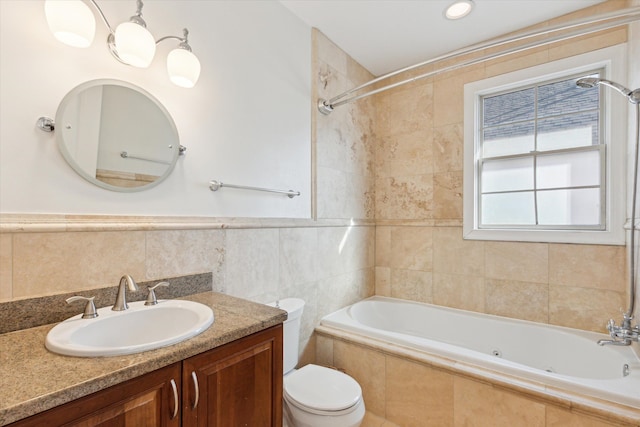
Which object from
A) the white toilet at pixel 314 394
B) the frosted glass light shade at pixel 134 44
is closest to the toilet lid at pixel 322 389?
the white toilet at pixel 314 394

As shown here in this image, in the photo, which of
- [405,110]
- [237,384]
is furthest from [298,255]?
[405,110]

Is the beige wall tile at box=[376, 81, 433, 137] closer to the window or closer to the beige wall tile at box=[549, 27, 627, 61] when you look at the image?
the window

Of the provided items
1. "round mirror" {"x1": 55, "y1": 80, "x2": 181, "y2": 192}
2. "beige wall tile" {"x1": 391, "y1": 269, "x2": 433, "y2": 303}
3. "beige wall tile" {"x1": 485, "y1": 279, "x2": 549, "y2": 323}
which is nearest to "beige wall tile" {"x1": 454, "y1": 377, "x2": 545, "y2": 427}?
"beige wall tile" {"x1": 485, "y1": 279, "x2": 549, "y2": 323}

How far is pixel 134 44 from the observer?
3.79 feet

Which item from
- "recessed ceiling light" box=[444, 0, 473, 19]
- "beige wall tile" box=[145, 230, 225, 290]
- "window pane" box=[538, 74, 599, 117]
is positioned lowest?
"beige wall tile" box=[145, 230, 225, 290]

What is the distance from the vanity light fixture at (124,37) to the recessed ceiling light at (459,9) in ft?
5.59

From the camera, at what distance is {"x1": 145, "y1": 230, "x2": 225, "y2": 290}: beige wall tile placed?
4.35 ft

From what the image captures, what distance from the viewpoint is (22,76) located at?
40.1 inches

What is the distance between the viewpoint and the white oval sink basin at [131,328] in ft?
2.73

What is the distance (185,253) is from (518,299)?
2.29 meters

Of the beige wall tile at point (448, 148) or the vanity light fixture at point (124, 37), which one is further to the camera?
the beige wall tile at point (448, 148)

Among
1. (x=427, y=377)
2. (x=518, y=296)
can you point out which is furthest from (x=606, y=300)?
(x=427, y=377)

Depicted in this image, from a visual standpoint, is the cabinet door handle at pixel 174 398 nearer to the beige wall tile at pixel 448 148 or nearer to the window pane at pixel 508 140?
the beige wall tile at pixel 448 148

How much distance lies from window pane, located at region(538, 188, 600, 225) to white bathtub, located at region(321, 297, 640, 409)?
2.44 feet
